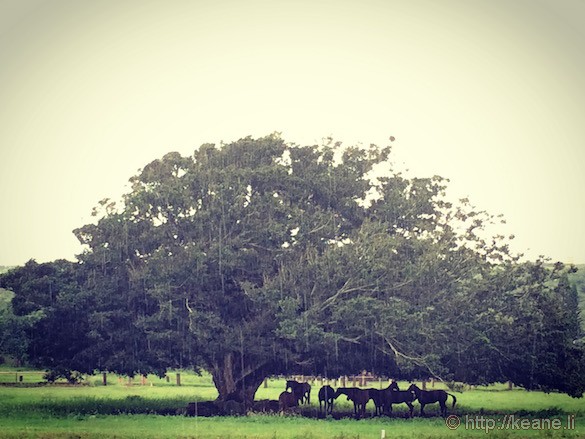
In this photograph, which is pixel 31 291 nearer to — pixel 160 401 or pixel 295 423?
pixel 160 401

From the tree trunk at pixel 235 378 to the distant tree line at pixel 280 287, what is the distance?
4.2 inches

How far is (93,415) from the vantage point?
39188mm

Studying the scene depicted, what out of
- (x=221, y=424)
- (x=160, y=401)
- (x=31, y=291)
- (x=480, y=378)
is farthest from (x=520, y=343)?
(x=31, y=291)

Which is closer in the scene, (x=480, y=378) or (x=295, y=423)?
(x=295, y=423)

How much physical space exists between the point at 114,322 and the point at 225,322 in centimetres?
579

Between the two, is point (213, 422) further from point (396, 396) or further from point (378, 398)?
point (396, 396)

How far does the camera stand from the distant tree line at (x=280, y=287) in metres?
42.2

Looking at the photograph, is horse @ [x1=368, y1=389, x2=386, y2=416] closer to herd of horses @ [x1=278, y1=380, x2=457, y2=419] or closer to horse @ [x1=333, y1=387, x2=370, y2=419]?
herd of horses @ [x1=278, y1=380, x2=457, y2=419]

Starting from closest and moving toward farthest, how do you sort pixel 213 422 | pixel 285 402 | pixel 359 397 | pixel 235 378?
pixel 213 422 < pixel 359 397 < pixel 285 402 < pixel 235 378

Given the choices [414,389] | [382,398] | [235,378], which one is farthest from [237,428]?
[414,389]

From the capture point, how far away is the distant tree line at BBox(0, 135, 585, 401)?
42156mm

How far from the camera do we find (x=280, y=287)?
139 ft

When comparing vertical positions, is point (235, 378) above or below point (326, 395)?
above

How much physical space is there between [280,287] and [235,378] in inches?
244
